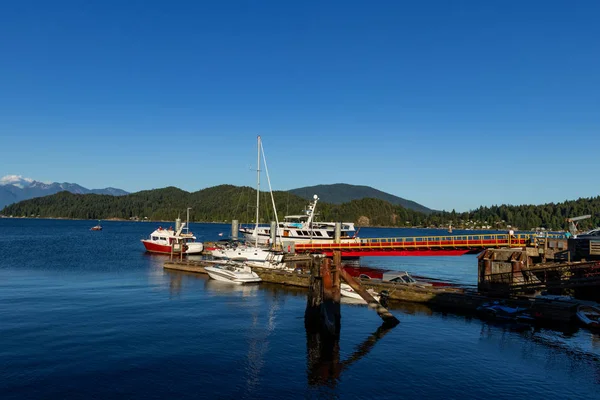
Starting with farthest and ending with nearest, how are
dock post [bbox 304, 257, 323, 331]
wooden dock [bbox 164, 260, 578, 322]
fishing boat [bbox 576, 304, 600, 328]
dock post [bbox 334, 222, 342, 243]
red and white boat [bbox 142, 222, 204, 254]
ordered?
red and white boat [bbox 142, 222, 204, 254] < dock post [bbox 334, 222, 342, 243] < wooden dock [bbox 164, 260, 578, 322] < fishing boat [bbox 576, 304, 600, 328] < dock post [bbox 304, 257, 323, 331]

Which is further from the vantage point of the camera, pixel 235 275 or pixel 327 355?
pixel 235 275

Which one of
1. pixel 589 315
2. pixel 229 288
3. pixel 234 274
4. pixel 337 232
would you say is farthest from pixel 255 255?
pixel 589 315

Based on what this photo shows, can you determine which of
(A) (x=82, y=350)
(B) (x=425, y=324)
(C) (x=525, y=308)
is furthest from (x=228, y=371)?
(C) (x=525, y=308)

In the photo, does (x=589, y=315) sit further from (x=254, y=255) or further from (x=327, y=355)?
(x=254, y=255)

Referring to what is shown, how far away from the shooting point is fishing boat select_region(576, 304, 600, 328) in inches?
1280

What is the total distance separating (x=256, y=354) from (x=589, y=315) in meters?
26.5

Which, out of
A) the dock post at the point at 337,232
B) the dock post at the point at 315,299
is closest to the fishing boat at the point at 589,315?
the dock post at the point at 315,299

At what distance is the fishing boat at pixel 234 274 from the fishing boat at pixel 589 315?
1355 inches

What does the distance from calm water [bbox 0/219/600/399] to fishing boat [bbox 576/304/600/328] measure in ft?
6.78

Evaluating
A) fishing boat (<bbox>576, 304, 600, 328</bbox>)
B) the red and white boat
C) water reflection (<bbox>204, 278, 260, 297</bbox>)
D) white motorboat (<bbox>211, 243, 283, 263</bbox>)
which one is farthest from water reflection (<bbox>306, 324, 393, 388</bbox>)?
the red and white boat

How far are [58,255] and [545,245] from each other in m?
84.1

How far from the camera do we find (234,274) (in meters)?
53.6

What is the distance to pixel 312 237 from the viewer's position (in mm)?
87688

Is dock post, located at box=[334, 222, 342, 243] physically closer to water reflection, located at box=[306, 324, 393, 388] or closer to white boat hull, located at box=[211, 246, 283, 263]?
white boat hull, located at box=[211, 246, 283, 263]
